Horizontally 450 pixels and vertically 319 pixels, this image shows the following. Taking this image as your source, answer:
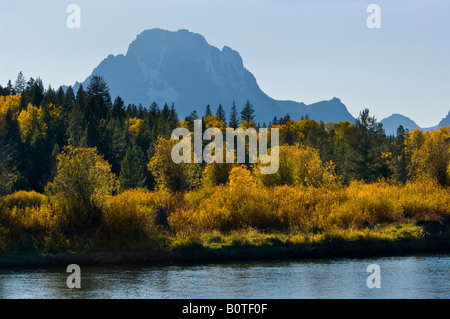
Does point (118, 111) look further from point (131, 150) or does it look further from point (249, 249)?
point (249, 249)

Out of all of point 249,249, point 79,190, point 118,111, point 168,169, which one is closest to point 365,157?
point 168,169

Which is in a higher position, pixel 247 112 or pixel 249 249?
pixel 247 112

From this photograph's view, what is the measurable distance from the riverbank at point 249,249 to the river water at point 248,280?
1642 millimetres

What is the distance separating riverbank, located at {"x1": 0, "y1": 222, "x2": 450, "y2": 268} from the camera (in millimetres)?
34938

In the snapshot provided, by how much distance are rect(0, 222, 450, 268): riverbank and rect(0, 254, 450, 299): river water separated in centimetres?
164

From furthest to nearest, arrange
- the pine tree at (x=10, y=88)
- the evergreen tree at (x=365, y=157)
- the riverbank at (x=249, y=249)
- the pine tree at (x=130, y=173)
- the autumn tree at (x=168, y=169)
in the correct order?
the pine tree at (x=10, y=88) → the evergreen tree at (x=365, y=157) → the pine tree at (x=130, y=173) → the autumn tree at (x=168, y=169) → the riverbank at (x=249, y=249)

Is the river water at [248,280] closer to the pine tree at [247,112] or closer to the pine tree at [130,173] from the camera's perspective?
the pine tree at [130,173]

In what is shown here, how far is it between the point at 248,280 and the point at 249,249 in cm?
853

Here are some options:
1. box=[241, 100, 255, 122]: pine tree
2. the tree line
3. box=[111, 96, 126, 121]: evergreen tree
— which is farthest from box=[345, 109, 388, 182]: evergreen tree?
box=[241, 100, 255, 122]: pine tree

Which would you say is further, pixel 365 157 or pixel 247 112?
pixel 247 112

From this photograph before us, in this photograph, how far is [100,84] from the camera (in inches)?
5438

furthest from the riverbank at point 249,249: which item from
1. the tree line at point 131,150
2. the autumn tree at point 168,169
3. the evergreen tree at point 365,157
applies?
the evergreen tree at point 365,157

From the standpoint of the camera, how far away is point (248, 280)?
2823cm

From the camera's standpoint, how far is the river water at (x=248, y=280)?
81.9 ft
